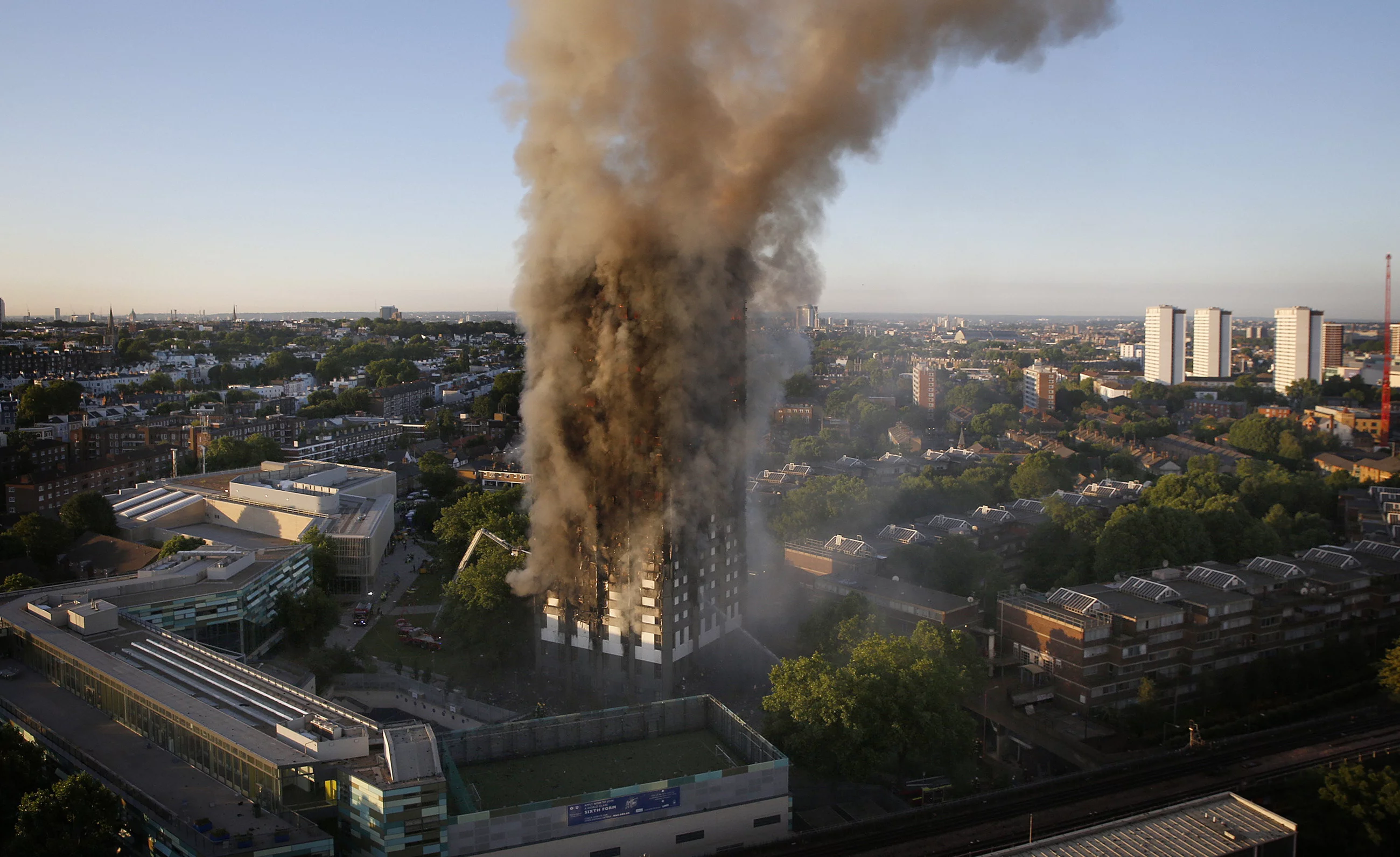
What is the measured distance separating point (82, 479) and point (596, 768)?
1225 inches

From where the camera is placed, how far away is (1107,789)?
1683cm

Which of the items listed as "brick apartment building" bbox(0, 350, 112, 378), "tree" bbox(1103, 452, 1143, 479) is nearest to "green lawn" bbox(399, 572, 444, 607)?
"tree" bbox(1103, 452, 1143, 479)

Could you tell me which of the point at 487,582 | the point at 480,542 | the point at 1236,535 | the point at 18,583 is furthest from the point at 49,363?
the point at 1236,535

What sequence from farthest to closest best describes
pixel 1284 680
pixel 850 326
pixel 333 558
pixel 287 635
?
pixel 850 326
pixel 333 558
pixel 287 635
pixel 1284 680

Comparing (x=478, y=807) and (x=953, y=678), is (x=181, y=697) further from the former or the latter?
(x=953, y=678)

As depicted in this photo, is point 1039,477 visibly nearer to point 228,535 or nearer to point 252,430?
point 228,535

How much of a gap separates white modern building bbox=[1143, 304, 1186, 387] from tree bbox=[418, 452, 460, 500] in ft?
233

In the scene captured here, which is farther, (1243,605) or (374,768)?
(1243,605)

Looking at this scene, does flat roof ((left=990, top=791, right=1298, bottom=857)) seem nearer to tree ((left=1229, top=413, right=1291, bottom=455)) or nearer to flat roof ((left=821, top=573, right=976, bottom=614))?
flat roof ((left=821, top=573, right=976, bottom=614))

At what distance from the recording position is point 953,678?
17969 millimetres

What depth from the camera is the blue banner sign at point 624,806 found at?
1396 centimetres

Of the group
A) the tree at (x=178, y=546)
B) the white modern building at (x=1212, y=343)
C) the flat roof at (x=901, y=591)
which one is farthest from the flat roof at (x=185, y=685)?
the white modern building at (x=1212, y=343)

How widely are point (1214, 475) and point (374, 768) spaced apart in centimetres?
3344

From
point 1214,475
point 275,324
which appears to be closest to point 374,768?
point 1214,475
